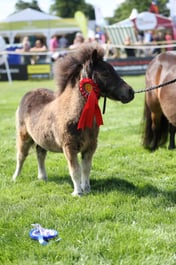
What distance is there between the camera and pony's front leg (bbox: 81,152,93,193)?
16.7ft

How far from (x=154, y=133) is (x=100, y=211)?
10.7 feet

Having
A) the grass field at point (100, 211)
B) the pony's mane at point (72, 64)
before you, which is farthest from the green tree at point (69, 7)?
the pony's mane at point (72, 64)

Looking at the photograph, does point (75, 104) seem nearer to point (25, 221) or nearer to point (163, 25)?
point (25, 221)

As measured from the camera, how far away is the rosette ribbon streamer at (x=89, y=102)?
4.73 meters

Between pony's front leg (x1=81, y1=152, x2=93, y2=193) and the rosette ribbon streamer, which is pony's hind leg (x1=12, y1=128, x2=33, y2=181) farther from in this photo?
the rosette ribbon streamer

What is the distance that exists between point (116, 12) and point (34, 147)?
3667 inches

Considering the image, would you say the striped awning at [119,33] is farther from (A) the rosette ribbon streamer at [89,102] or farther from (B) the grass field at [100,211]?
(A) the rosette ribbon streamer at [89,102]

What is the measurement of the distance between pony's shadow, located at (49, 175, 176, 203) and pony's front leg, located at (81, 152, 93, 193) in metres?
0.11

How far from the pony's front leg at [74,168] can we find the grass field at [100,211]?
12 cm

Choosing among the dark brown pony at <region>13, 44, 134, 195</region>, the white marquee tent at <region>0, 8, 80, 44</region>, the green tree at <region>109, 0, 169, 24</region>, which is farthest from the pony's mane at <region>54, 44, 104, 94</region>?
the green tree at <region>109, 0, 169, 24</region>

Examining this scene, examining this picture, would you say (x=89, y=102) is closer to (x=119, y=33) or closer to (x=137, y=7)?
(x=119, y=33)

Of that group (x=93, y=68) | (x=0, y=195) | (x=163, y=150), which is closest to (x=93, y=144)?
(x=93, y=68)

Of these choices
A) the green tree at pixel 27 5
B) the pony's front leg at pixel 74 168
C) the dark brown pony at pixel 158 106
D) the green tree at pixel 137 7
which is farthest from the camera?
the green tree at pixel 27 5

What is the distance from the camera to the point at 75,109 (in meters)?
4.85
